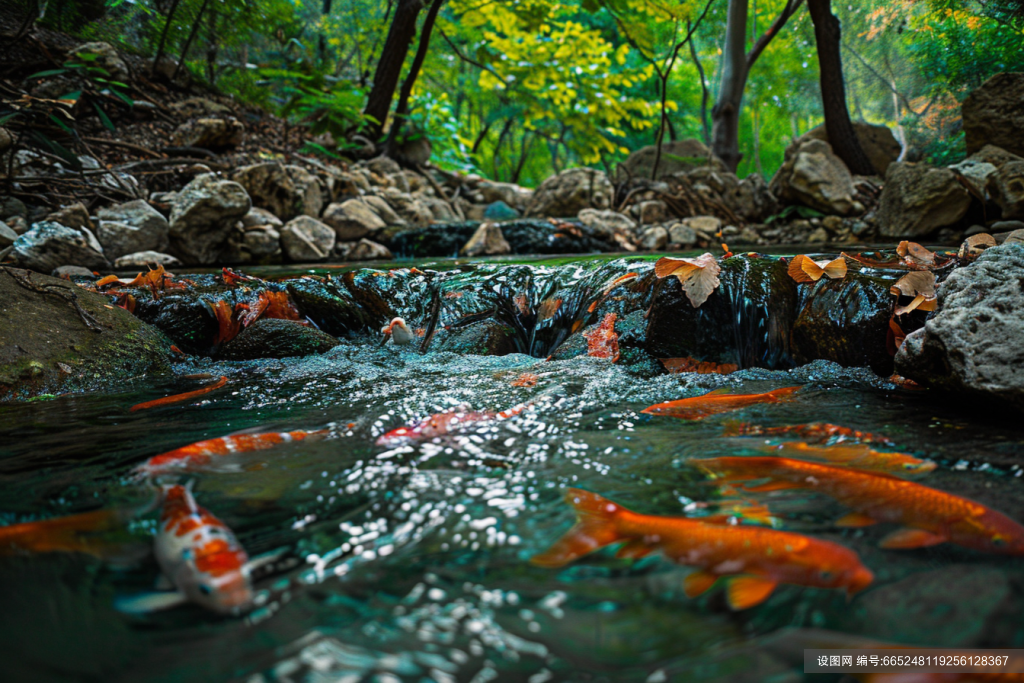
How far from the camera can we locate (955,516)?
1.16 m

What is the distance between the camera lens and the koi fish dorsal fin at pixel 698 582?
1011 mm

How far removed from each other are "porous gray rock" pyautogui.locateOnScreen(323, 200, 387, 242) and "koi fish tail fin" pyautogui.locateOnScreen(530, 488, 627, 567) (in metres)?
7.63

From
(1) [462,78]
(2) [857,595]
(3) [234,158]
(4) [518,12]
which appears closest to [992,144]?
(4) [518,12]

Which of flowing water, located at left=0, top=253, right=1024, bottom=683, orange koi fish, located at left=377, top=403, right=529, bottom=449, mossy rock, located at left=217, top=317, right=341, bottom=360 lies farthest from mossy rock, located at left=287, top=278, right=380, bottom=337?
orange koi fish, located at left=377, top=403, right=529, bottom=449

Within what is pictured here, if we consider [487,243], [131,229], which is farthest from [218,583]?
[487,243]

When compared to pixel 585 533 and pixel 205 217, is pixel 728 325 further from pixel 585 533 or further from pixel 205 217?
pixel 205 217

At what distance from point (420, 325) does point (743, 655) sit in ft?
11.0

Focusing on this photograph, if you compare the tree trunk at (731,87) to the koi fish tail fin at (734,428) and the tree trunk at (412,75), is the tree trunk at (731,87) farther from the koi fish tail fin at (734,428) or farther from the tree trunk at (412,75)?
the koi fish tail fin at (734,428)

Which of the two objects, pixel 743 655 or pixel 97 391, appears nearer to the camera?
pixel 743 655

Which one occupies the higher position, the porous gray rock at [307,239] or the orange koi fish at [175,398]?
the porous gray rock at [307,239]

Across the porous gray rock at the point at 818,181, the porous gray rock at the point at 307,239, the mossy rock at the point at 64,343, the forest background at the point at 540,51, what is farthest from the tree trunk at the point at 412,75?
the mossy rock at the point at 64,343

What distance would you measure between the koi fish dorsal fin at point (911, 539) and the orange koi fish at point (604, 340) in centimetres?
189

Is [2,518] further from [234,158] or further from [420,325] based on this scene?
[234,158]

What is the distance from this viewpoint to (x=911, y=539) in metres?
1.15
